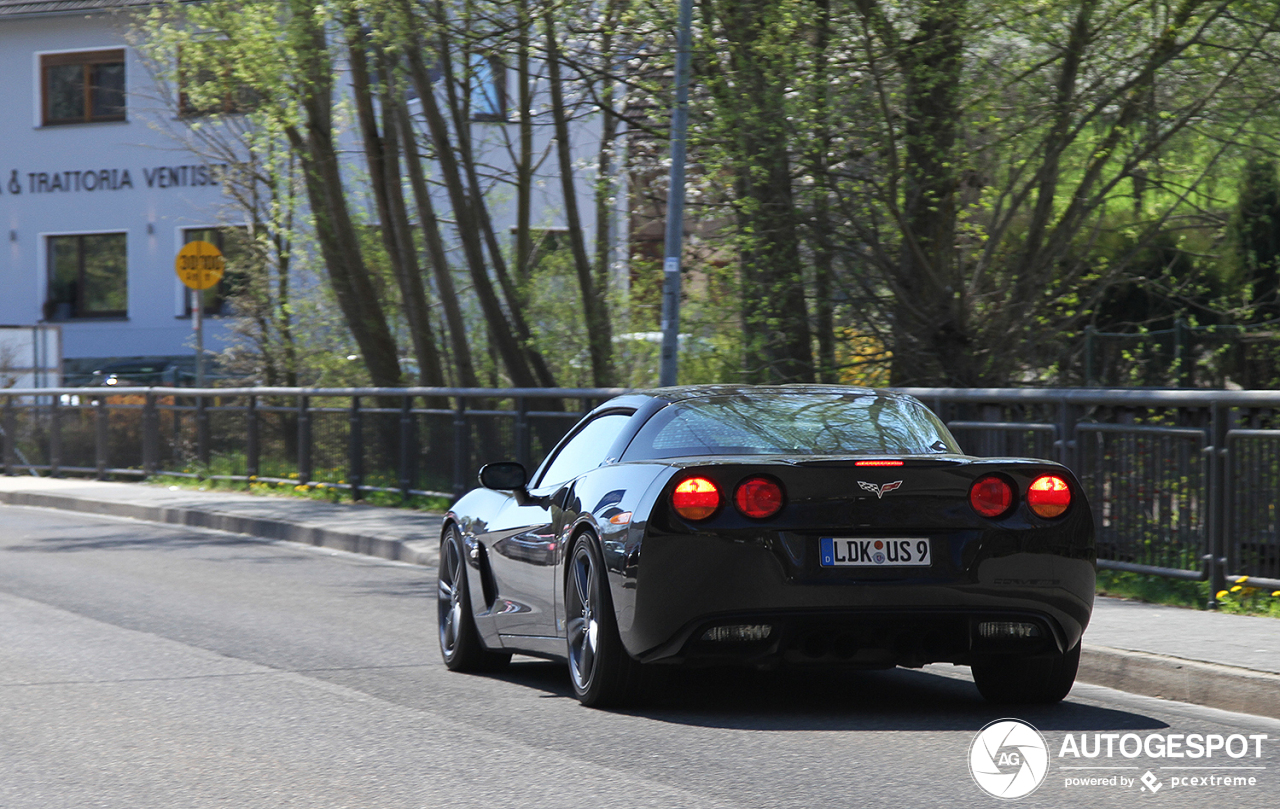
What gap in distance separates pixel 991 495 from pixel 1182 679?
139 centimetres

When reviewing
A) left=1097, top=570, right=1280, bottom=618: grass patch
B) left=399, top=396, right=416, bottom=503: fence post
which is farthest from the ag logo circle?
left=399, top=396, right=416, bottom=503: fence post

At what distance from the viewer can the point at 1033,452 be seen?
36.4 feet

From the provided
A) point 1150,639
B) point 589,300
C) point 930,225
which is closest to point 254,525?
point 589,300

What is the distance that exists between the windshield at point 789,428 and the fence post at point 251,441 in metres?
14.5

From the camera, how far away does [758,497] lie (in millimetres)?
6387

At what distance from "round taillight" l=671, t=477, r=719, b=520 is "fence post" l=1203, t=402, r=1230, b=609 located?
4.31m

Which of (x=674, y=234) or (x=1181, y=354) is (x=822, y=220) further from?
(x=1181, y=354)

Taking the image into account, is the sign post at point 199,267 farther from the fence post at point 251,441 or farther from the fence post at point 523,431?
the fence post at point 523,431

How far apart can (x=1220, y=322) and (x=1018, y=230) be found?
3.42m

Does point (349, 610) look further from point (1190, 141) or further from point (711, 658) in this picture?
point (1190, 141)

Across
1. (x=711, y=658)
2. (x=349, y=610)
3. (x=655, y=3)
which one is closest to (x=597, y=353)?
(x=655, y=3)

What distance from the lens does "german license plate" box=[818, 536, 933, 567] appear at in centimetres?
637

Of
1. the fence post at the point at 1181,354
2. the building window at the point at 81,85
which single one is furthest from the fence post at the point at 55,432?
the building window at the point at 81,85

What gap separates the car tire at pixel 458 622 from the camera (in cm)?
823
